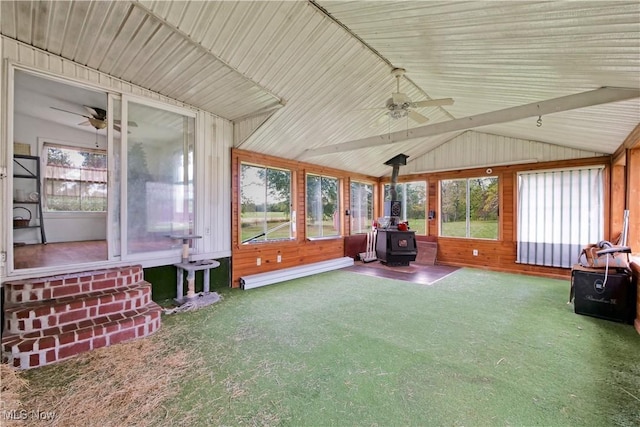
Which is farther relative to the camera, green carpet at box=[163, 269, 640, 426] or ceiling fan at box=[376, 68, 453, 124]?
ceiling fan at box=[376, 68, 453, 124]

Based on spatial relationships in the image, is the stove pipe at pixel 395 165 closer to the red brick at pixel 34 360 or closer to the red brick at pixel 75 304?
the red brick at pixel 75 304

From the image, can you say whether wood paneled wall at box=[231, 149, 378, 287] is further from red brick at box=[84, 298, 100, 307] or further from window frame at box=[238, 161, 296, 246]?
red brick at box=[84, 298, 100, 307]

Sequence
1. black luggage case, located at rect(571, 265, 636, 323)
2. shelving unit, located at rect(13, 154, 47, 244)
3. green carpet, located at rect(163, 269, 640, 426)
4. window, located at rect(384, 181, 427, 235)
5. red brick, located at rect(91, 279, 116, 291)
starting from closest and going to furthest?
green carpet, located at rect(163, 269, 640, 426) < red brick, located at rect(91, 279, 116, 291) < black luggage case, located at rect(571, 265, 636, 323) < shelving unit, located at rect(13, 154, 47, 244) < window, located at rect(384, 181, 427, 235)

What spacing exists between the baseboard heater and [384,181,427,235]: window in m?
2.30

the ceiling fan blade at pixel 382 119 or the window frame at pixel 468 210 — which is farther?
the window frame at pixel 468 210

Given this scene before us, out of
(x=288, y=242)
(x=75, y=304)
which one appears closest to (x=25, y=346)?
(x=75, y=304)

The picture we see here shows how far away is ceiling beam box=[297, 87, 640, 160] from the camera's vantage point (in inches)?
109

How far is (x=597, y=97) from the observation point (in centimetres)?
287

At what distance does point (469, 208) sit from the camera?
677 cm

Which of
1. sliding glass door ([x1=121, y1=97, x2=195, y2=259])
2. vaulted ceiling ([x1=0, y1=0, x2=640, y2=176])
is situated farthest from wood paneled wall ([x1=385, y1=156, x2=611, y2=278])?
sliding glass door ([x1=121, y1=97, x2=195, y2=259])

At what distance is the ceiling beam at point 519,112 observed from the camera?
2.77 m

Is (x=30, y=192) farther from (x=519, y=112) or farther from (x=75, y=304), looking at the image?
(x=519, y=112)

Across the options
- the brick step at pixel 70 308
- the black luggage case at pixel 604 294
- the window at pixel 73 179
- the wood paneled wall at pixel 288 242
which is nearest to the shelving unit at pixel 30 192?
the window at pixel 73 179

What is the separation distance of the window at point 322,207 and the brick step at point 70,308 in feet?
12.6
